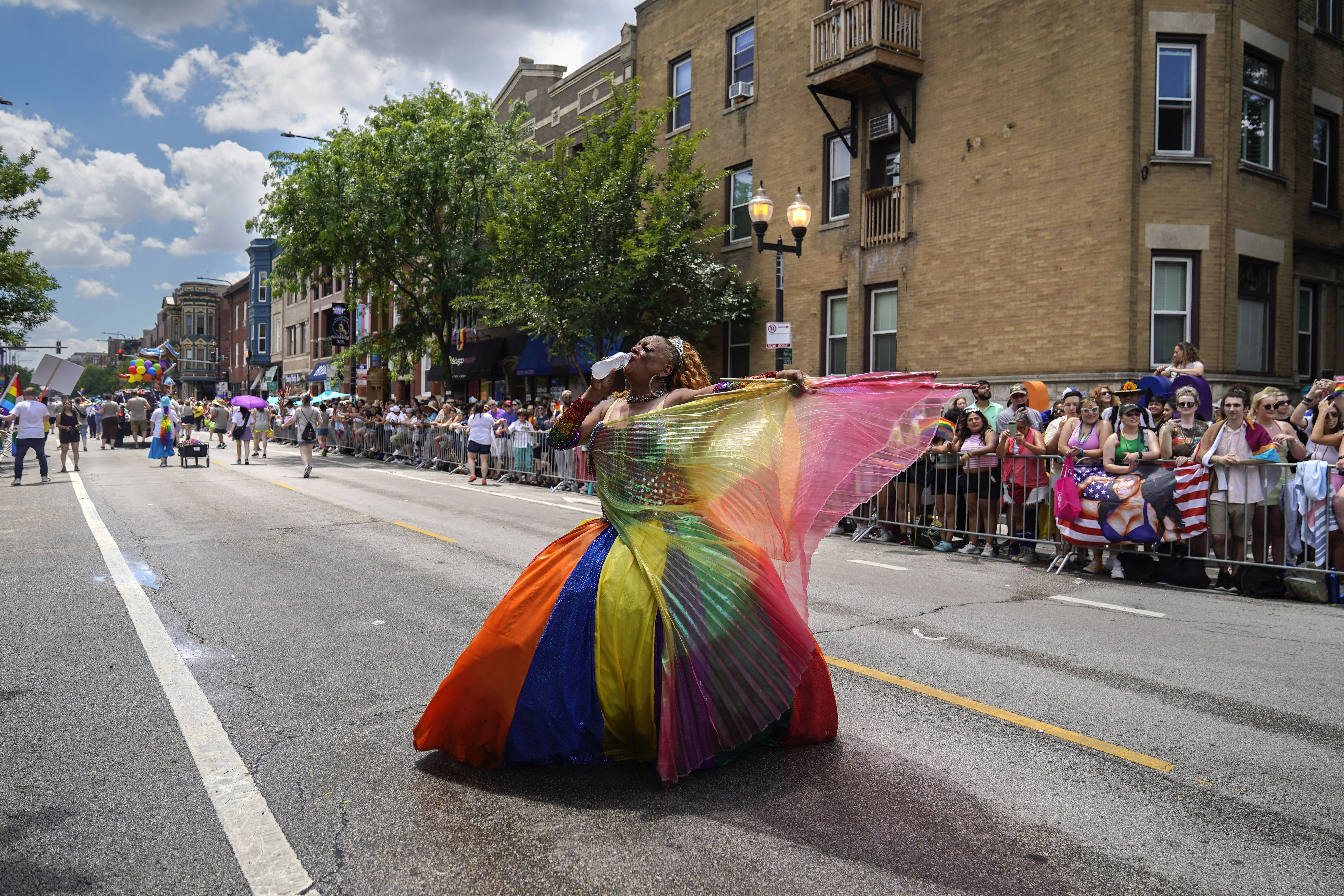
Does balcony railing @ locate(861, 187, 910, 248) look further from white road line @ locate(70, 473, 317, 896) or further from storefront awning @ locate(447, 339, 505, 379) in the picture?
storefront awning @ locate(447, 339, 505, 379)

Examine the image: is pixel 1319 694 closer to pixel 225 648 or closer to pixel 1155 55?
pixel 225 648

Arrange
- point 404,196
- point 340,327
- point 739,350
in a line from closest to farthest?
point 739,350 < point 404,196 < point 340,327

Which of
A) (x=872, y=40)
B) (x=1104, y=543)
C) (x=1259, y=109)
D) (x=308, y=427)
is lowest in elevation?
(x=1104, y=543)

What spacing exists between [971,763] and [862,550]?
6.47 m

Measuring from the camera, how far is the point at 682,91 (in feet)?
75.5

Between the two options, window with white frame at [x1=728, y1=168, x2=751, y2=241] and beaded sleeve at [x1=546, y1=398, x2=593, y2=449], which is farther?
window with white frame at [x1=728, y1=168, x2=751, y2=241]

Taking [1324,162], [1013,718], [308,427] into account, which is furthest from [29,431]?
[1324,162]

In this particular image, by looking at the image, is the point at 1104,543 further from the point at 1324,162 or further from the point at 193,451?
the point at 193,451

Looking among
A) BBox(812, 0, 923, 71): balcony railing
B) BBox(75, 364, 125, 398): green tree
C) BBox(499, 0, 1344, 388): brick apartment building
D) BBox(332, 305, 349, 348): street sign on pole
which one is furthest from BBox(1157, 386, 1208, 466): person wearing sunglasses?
BBox(75, 364, 125, 398): green tree

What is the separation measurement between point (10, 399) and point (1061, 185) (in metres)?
31.4

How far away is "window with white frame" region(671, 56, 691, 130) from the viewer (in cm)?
2277

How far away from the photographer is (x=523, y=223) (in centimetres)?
2002

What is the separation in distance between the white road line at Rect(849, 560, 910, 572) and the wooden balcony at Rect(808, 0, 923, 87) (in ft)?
36.2

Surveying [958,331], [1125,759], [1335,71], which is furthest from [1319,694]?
[1335,71]
